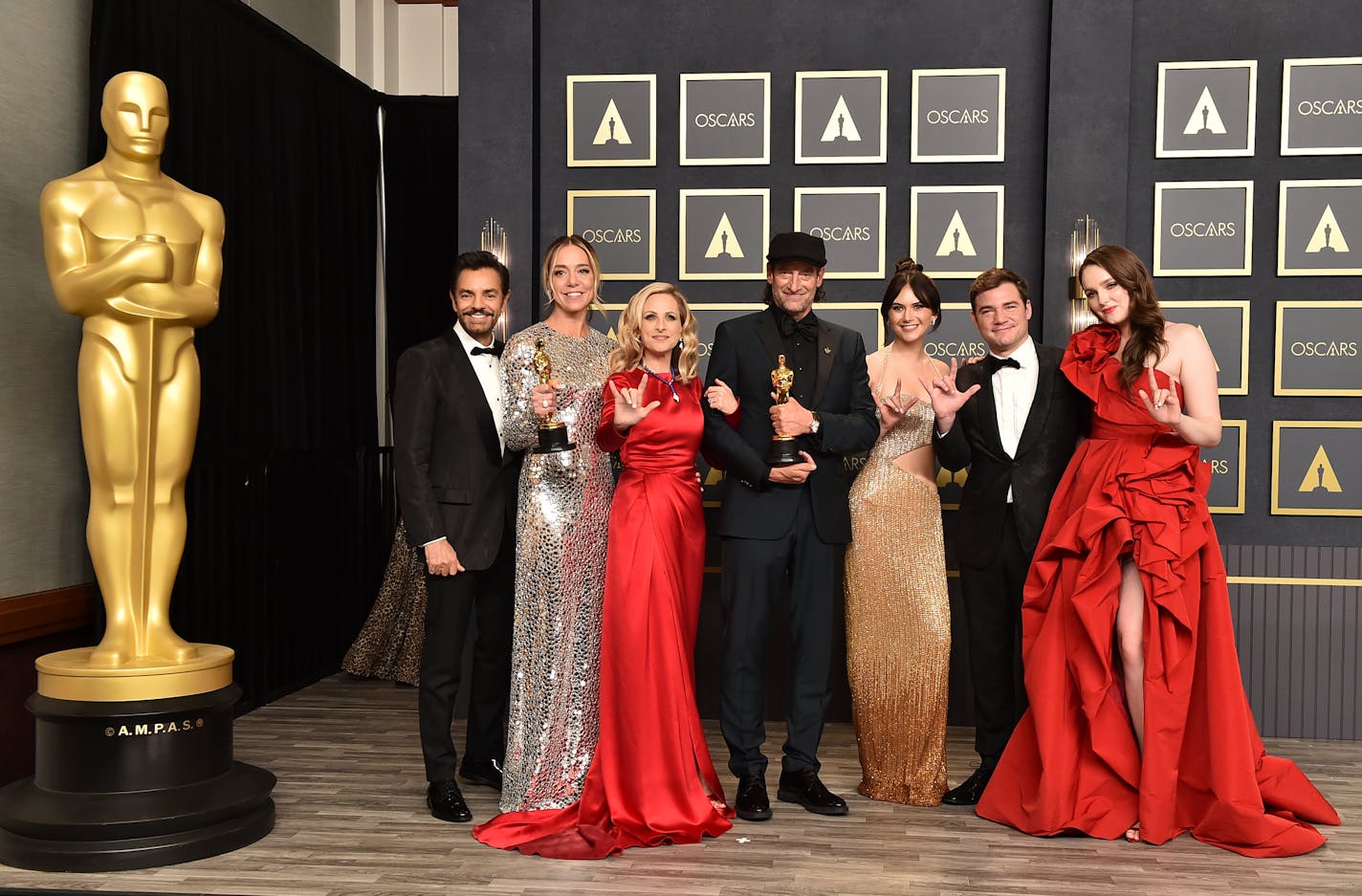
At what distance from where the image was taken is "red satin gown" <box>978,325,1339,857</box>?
3613 millimetres

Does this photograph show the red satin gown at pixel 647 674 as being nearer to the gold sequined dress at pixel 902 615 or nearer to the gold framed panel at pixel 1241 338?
the gold sequined dress at pixel 902 615

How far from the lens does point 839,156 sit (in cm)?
530

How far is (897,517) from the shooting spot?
397 cm

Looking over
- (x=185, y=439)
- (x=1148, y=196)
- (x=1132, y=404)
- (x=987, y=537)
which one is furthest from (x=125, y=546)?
(x=1148, y=196)

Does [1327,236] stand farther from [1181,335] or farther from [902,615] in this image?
[902,615]

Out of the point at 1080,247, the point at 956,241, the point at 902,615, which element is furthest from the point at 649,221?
the point at 902,615

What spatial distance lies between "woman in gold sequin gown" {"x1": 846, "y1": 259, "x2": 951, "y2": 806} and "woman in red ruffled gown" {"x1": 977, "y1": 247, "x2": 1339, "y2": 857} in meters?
0.32

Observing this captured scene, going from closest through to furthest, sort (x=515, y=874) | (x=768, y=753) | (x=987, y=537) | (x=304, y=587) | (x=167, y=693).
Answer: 1. (x=515, y=874)
2. (x=167, y=693)
3. (x=987, y=537)
4. (x=768, y=753)
5. (x=304, y=587)

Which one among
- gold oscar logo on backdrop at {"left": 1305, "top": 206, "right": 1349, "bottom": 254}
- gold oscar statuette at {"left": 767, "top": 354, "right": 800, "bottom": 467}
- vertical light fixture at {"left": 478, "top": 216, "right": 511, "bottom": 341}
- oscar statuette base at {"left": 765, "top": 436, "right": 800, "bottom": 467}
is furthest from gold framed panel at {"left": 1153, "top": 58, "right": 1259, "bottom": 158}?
vertical light fixture at {"left": 478, "top": 216, "right": 511, "bottom": 341}

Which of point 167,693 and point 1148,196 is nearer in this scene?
point 167,693

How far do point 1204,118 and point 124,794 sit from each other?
5.06m

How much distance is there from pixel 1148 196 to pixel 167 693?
4.48m

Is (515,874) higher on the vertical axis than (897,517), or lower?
lower

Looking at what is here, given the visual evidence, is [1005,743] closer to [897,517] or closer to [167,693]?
[897,517]
